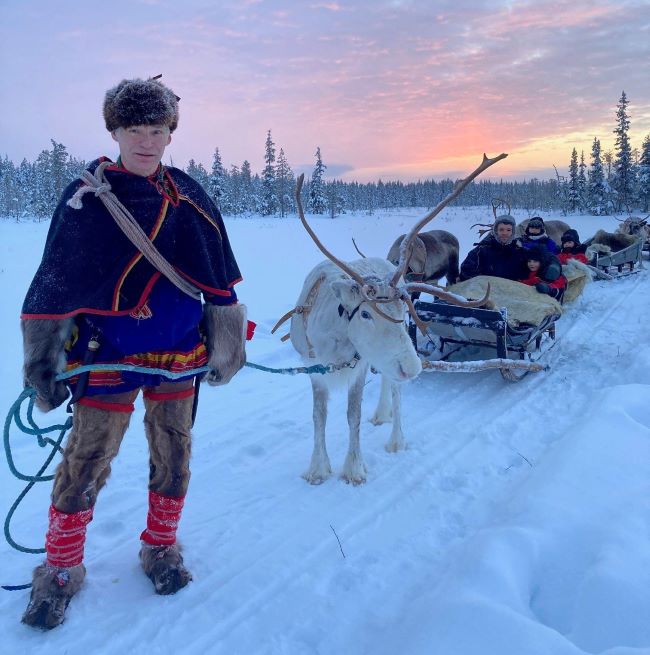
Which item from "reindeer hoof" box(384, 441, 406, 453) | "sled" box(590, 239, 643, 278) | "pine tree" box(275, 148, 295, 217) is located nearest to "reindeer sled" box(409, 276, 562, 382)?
"reindeer hoof" box(384, 441, 406, 453)

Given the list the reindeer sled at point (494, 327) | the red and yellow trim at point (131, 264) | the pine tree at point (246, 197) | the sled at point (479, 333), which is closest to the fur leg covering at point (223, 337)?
the red and yellow trim at point (131, 264)

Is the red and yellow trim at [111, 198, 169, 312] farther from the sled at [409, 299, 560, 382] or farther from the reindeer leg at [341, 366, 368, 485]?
the sled at [409, 299, 560, 382]

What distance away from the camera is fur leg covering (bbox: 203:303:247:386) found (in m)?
2.76

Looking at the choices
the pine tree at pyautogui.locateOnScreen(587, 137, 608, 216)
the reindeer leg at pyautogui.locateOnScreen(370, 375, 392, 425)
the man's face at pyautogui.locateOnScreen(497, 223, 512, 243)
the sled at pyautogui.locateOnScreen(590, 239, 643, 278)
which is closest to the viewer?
the reindeer leg at pyautogui.locateOnScreen(370, 375, 392, 425)

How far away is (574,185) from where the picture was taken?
58.7 m

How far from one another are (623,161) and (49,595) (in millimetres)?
60214

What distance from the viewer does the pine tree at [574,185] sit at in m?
57.8

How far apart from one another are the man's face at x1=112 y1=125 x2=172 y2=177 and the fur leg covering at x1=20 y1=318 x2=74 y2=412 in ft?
2.65

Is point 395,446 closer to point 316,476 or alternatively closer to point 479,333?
point 316,476

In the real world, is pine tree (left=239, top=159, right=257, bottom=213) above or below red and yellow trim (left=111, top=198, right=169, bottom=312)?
above

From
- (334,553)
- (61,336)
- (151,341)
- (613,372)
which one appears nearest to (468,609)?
(334,553)

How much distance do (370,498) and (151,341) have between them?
6.94 ft

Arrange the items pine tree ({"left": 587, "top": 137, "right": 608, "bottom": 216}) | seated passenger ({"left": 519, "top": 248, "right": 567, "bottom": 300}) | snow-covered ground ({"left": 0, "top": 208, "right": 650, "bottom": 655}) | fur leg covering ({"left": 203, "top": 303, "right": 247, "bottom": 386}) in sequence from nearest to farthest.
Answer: snow-covered ground ({"left": 0, "top": 208, "right": 650, "bottom": 655}) < fur leg covering ({"left": 203, "top": 303, "right": 247, "bottom": 386}) < seated passenger ({"left": 519, "top": 248, "right": 567, "bottom": 300}) < pine tree ({"left": 587, "top": 137, "right": 608, "bottom": 216})

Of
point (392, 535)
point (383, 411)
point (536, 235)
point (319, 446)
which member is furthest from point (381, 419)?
point (536, 235)
